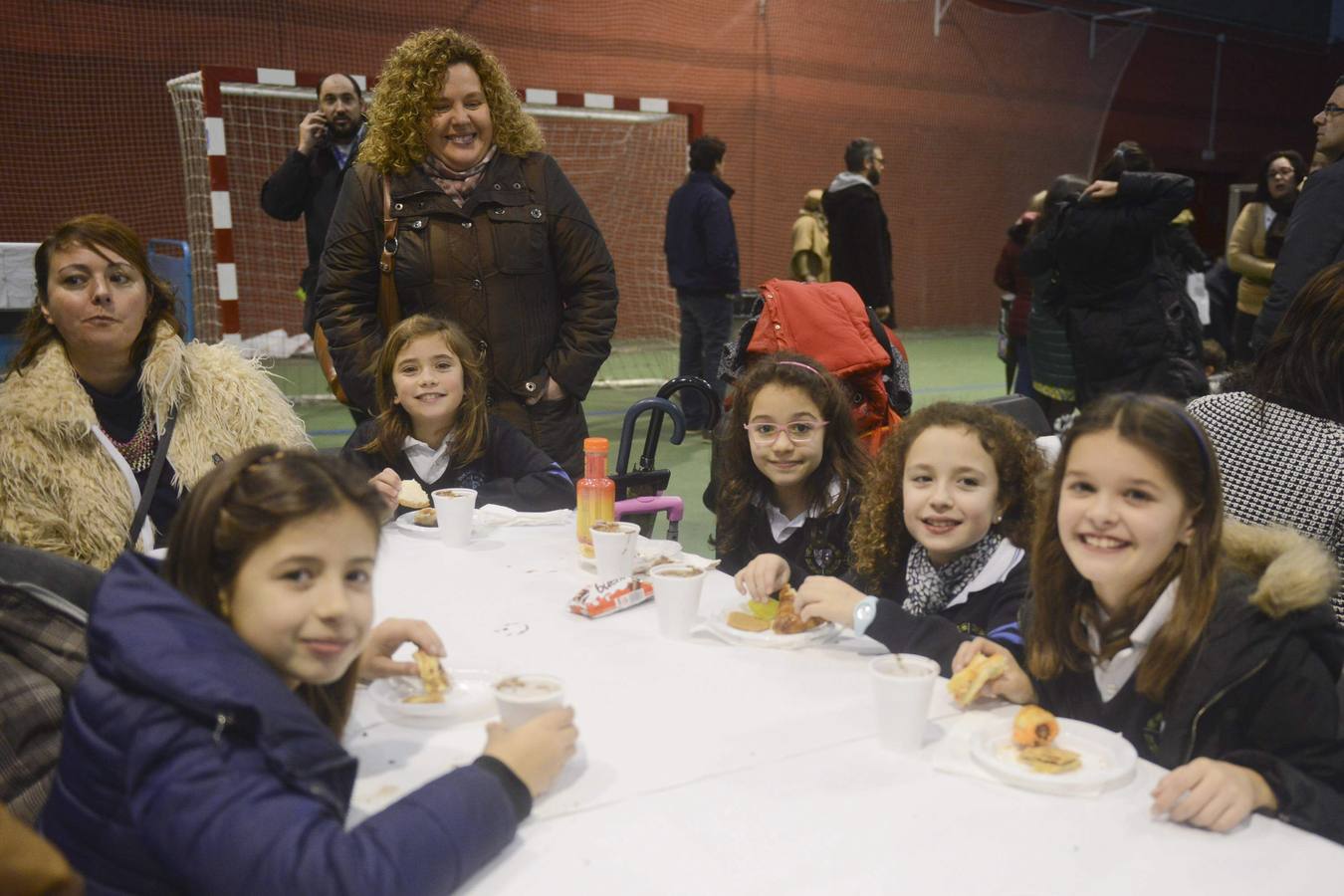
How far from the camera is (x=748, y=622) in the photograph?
6.33 feet

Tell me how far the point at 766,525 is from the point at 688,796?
1.35 m

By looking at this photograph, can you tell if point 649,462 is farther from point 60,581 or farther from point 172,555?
point 172,555

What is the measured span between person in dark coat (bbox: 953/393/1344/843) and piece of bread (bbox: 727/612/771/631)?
0.38m

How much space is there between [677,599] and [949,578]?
0.56 m

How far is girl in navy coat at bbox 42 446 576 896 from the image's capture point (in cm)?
110

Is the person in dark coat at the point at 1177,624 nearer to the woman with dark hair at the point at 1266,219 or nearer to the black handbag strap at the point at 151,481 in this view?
the black handbag strap at the point at 151,481

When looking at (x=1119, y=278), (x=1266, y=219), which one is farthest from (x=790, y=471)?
(x=1266, y=219)

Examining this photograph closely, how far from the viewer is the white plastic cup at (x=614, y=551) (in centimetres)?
220

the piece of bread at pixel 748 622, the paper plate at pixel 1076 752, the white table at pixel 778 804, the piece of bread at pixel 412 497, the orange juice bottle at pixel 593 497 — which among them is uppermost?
the orange juice bottle at pixel 593 497

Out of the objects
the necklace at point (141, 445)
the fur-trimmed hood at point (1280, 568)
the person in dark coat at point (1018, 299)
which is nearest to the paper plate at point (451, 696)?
the fur-trimmed hood at point (1280, 568)

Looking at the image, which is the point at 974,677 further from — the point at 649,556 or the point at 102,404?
the point at 102,404

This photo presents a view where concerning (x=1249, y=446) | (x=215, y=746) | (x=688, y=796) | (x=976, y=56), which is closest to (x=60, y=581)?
(x=215, y=746)

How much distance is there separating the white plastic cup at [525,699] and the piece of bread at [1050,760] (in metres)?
0.60

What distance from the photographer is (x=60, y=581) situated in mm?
1672
